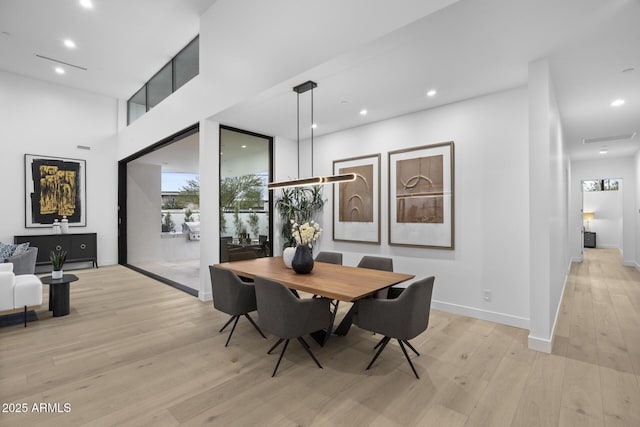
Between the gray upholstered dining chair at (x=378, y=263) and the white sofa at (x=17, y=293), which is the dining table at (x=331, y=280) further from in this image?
the white sofa at (x=17, y=293)

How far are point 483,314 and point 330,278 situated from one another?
7.10ft

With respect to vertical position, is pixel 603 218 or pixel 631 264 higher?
pixel 603 218

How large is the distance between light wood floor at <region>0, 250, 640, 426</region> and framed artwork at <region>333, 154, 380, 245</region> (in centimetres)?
170

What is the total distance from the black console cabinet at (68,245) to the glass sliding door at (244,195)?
14.4 ft

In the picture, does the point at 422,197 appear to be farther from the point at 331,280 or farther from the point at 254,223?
the point at 254,223

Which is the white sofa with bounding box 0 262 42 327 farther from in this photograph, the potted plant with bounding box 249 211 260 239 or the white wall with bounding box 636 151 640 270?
the white wall with bounding box 636 151 640 270

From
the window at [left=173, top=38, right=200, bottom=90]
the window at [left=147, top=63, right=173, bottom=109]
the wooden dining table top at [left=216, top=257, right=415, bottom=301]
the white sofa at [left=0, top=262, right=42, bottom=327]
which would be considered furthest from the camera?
the window at [left=147, top=63, right=173, bottom=109]

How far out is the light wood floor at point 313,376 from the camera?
2.04m

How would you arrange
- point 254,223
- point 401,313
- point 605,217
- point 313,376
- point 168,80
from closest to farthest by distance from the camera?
point 401,313
point 313,376
point 254,223
point 168,80
point 605,217

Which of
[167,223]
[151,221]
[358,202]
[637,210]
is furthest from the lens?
[167,223]

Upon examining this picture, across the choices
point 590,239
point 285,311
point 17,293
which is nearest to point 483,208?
point 285,311

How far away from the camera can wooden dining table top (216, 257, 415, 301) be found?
8.34 feet

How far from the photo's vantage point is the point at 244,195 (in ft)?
18.0

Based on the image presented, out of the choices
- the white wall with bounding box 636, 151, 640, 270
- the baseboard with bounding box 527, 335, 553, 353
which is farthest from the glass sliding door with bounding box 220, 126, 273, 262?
the white wall with bounding box 636, 151, 640, 270
